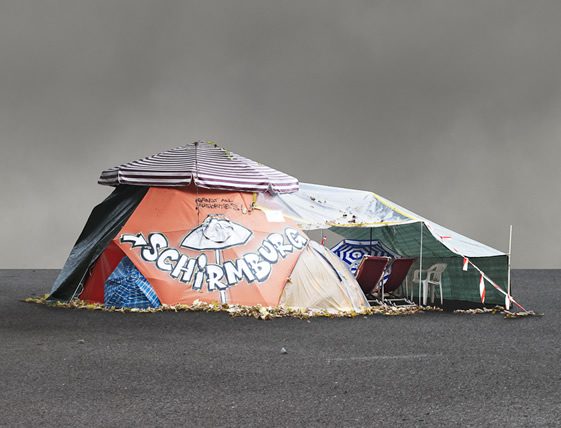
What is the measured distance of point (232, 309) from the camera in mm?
13258

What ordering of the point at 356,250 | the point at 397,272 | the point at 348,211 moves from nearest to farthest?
1. the point at 397,272
2. the point at 348,211
3. the point at 356,250

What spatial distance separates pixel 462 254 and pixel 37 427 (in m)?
10.7

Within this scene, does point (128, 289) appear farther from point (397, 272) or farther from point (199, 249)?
point (397, 272)

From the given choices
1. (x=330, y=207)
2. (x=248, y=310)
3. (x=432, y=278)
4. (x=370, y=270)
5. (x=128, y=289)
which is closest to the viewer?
(x=248, y=310)

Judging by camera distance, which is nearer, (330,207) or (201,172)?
(201,172)

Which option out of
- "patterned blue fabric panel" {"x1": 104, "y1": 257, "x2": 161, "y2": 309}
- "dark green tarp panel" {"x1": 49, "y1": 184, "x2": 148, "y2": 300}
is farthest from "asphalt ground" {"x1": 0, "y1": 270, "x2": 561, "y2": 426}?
"dark green tarp panel" {"x1": 49, "y1": 184, "x2": 148, "y2": 300}

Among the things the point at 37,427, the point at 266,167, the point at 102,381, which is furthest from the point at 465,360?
the point at 266,167

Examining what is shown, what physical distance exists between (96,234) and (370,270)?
5260mm

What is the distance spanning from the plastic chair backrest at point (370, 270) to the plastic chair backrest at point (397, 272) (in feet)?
1.58

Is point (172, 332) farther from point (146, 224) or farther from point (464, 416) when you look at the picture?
point (464, 416)

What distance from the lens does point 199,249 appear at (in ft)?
46.1

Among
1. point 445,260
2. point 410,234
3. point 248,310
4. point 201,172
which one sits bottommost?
point 248,310

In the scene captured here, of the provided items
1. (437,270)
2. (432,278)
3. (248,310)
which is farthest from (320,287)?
(432,278)

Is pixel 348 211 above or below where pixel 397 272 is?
above
